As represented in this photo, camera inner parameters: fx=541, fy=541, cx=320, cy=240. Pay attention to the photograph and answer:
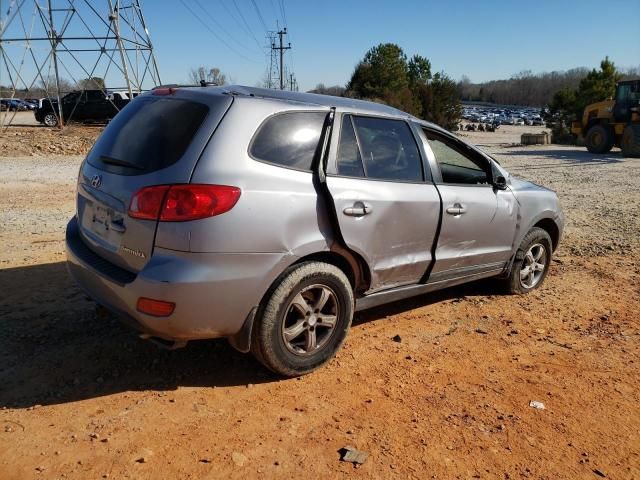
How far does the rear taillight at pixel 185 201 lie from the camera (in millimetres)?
2914

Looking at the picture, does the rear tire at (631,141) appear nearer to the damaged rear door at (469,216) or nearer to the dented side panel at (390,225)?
the damaged rear door at (469,216)

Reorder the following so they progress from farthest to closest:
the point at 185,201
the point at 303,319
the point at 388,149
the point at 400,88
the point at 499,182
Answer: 1. the point at 400,88
2. the point at 499,182
3. the point at 388,149
4. the point at 303,319
5. the point at 185,201

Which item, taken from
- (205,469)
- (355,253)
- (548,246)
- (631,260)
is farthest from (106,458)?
(631,260)

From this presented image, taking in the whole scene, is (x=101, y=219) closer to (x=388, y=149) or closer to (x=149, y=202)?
(x=149, y=202)

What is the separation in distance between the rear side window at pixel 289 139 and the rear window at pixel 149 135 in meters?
0.37

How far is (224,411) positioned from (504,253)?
298 centimetres

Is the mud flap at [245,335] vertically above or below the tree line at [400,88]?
below

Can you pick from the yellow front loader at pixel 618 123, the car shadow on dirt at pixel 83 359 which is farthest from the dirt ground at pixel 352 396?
the yellow front loader at pixel 618 123

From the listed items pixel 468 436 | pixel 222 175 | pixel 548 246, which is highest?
pixel 222 175

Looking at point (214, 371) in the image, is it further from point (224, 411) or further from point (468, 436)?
point (468, 436)

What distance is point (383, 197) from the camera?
373 cm

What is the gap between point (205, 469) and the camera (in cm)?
260

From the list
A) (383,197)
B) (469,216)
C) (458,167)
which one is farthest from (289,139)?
(458,167)

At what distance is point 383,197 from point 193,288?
1484 mm
